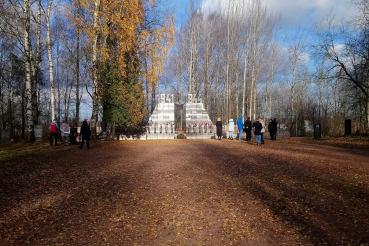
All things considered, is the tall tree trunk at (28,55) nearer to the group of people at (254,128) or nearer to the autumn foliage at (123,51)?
the autumn foliage at (123,51)

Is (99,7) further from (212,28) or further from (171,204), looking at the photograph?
(212,28)

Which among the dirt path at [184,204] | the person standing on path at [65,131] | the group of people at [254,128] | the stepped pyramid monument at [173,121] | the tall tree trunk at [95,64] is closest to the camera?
the dirt path at [184,204]

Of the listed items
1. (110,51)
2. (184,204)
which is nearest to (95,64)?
(110,51)

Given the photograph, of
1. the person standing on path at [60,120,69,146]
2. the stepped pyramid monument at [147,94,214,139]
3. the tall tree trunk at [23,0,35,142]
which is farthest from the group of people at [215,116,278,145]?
the tall tree trunk at [23,0,35,142]

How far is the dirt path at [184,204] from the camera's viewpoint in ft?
13.8

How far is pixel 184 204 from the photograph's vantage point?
557cm

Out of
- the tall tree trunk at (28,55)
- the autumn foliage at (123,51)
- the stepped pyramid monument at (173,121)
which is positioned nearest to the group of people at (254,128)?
the stepped pyramid monument at (173,121)

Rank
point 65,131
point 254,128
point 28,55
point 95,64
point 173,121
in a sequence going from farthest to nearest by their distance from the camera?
point 173,121 < point 254,128 < point 95,64 < point 28,55 < point 65,131

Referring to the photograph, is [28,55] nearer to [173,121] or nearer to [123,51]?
[123,51]

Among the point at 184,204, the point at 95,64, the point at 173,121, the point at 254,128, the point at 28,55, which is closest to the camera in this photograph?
the point at 184,204

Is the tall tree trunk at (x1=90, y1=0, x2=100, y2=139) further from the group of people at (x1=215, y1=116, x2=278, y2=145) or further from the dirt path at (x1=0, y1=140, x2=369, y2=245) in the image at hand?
the dirt path at (x1=0, y1=140, x2=369, y2=245)

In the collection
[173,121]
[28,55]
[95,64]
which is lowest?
[173,121]

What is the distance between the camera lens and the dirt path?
420 cm

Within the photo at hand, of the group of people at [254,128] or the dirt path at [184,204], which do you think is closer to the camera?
the dirt path at [184,204]
